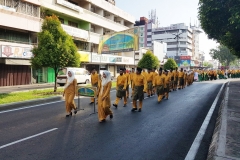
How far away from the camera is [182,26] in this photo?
98.5 metres

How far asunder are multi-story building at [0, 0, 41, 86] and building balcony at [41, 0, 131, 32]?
198 cm

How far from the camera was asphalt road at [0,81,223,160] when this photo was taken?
4172 mm

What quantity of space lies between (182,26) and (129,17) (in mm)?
62909

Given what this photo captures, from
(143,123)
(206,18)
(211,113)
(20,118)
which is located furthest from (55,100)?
(206,18)

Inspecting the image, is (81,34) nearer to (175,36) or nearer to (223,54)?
(223,54)

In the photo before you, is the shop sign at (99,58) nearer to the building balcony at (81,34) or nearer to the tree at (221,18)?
the building balcony at (81,34)

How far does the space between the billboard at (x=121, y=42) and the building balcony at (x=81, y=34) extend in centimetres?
245

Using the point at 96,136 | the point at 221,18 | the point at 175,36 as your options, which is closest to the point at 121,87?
the point at 96,136

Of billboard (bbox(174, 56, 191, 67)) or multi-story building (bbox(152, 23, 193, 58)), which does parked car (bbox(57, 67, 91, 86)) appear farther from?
multi-story building (bbox(152, 23, 193, 58))

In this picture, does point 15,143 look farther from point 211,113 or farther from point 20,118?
point 211,113

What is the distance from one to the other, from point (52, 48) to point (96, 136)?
978 cm

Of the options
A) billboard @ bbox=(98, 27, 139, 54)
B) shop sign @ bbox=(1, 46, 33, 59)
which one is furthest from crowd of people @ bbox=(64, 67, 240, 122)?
shop sign @ bbox=(1, 46, 33, 59)

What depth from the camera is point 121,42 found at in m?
26.3

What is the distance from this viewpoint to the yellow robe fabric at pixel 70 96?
765 cm
